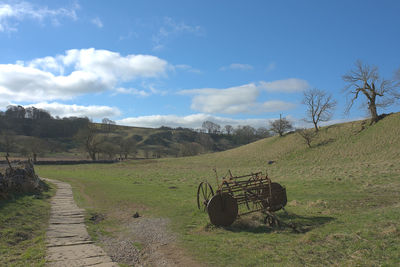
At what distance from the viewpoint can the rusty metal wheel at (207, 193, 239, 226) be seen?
10.9m

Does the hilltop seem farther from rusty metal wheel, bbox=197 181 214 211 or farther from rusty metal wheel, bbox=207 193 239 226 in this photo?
rusty metal wheel, bbox=207 193 239 226

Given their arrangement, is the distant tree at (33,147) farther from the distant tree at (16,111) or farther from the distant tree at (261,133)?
the distant tree at (16,111)

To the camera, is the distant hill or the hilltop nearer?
the hilltop

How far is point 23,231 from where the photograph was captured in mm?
9984

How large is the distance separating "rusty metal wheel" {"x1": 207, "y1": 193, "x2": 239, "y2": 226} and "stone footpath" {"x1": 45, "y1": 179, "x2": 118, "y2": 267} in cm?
446

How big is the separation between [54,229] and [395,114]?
198 feet

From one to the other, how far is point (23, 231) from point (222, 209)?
780 centimetres

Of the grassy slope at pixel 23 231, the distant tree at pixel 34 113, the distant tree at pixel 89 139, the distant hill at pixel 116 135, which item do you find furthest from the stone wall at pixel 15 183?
the distant tree at pixel 34 113

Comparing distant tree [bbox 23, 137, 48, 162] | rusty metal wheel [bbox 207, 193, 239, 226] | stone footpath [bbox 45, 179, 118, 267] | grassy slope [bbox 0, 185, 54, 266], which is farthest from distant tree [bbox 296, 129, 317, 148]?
distant tree [bbox 23, 137, 48, 162]

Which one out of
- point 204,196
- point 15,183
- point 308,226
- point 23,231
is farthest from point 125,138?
point 308,226

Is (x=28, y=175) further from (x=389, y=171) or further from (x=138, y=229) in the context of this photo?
(x=389, y=171)

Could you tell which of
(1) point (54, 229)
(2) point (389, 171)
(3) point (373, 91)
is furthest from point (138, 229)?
(3) point (373, 91)

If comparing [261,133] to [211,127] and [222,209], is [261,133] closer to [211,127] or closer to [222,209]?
[211,127]

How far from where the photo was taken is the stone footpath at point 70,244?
7.34 metres
